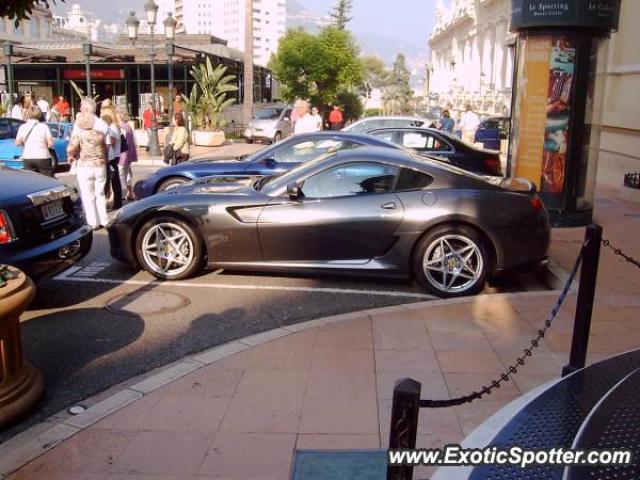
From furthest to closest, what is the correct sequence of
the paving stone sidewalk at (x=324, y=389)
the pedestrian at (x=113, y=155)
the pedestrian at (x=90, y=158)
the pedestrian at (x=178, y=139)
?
1. the pedestrian at (x=178, y=139)
2. the pedestrian at (x=113, y=155)
3. the pedestrian at (x=90, y=158)
4. the paving stone sidewalk at (x=324, y=389)

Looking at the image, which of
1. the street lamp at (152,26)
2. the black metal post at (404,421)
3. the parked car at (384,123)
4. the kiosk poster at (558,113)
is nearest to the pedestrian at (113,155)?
the parked car at (384,123)

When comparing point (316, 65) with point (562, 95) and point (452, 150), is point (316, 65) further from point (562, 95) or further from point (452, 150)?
point (562, 95)

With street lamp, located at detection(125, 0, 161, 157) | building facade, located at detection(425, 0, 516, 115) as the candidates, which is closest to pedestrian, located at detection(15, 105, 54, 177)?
street lamp, located at detection(125, 0, 161, 157)

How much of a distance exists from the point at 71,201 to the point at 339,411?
13.0ft

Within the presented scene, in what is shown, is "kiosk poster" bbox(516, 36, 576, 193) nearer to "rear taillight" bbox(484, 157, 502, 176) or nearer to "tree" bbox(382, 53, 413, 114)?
"rear taillight" bbox(484, 157, 502, 176)

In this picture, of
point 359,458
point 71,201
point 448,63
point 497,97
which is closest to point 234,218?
point 71,201

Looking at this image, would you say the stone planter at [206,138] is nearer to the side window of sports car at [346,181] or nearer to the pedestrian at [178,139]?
the pedestrian at [178,139]

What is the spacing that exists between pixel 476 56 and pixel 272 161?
1856 inches

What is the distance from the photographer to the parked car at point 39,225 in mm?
5766

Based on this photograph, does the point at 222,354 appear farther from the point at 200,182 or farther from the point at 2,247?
the point at 200,182

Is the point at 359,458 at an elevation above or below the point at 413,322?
above

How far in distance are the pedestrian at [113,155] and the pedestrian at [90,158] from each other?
860 millimetres

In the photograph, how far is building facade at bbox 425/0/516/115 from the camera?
42344mm

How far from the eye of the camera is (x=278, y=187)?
23.6ft
